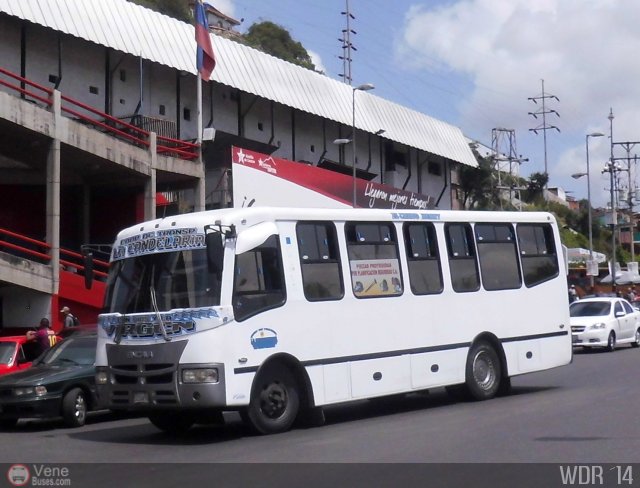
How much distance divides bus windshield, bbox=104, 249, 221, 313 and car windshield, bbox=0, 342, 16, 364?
4.93 metres

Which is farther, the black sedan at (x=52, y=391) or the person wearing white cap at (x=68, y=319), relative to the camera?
the person wearing white cap at (x=68, y=319)

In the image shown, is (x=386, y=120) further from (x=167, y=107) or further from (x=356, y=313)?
(x=356, y=313)

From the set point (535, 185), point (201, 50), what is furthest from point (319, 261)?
point (535, 185)

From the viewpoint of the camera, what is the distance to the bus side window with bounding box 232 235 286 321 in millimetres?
12547

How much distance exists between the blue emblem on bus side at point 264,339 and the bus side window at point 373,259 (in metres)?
1.78

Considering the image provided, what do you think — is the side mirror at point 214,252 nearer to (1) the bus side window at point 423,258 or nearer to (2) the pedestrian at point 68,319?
(1) the bus side window at point 423,258

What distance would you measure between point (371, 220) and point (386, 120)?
109 feet

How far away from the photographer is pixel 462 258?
52.6 ft

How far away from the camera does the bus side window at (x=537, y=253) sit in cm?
1728

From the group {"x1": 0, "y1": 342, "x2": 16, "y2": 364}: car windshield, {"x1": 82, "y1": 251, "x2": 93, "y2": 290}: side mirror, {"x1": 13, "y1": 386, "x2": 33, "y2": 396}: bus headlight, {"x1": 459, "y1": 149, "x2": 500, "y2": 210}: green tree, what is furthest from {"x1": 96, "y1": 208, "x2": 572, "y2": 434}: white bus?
{"x1": 459, "y1": 149, "x2": 500, "y2": 210}: green tree

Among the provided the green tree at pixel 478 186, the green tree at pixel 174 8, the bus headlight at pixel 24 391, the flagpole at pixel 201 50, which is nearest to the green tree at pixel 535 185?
the green tree at pixel 478 186

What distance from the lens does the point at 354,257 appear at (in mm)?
14258
